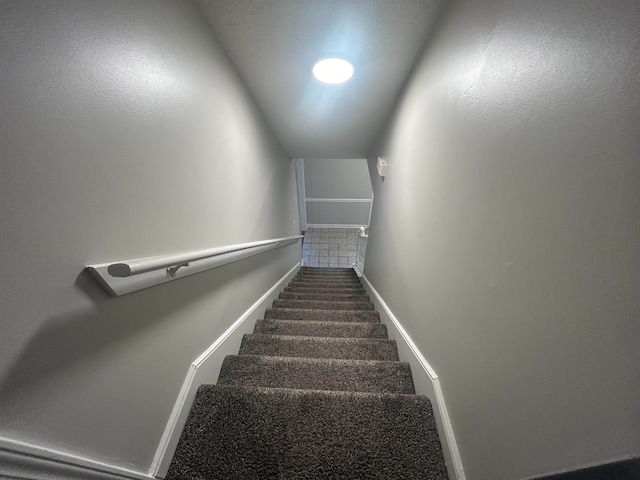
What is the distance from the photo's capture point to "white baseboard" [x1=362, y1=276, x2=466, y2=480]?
29.4 inches

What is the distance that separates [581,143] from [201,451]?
1.40 metres

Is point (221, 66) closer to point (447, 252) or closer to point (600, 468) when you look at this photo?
point (447, 252)

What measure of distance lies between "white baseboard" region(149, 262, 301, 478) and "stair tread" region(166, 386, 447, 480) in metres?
0.04

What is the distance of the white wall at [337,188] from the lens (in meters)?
4.94

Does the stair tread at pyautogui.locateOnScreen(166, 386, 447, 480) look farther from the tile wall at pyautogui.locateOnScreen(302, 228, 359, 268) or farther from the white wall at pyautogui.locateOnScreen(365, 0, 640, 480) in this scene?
the tile wall at pyautogui.locateOnScreen(302, 228, 359, 268)

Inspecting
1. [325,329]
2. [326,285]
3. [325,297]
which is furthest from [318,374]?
[326,285]

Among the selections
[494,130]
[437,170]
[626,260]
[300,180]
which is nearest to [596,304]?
[626,260]

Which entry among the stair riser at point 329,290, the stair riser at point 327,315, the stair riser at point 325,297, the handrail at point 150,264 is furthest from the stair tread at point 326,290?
the handrail at point 150,264

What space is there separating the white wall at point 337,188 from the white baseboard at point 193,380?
3866 millimetres

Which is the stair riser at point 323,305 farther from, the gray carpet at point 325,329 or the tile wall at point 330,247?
the tile wall at point 330,247

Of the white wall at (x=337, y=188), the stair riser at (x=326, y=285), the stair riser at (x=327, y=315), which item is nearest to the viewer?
the stair riser at (x=327, y=315)

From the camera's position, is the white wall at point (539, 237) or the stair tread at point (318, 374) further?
the stair tread at point (318, 374)

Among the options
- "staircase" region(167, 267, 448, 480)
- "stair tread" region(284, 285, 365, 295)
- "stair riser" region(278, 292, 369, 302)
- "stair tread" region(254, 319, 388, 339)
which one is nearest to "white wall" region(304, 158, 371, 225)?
"stair tread" region(284, 285, 365, 295)

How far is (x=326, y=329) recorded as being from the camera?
169 cm
